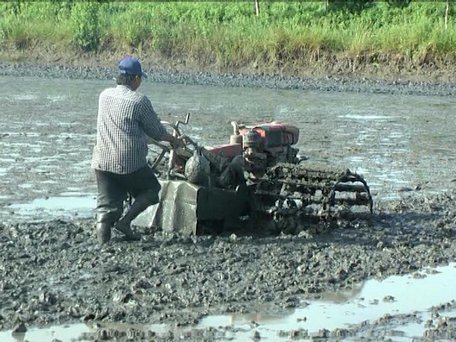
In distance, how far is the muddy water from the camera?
13781 millimetres

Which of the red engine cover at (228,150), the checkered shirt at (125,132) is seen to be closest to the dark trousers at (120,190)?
the checkered shirt at (125,132)

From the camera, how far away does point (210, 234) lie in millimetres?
11250

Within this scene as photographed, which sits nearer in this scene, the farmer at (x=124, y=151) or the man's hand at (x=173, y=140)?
the farmer at (x=124, y=151)

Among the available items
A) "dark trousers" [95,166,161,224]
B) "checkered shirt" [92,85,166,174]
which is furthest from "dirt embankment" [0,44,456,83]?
"checkered shirt" [92,85,166,174]

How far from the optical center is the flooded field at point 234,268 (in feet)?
27.2

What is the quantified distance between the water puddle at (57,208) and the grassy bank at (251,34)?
1823cm

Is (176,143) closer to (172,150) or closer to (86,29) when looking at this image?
(172,150)

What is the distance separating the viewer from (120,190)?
35.1ft

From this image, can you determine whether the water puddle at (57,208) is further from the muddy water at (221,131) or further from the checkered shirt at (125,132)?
the checkered shirt at (125,132)

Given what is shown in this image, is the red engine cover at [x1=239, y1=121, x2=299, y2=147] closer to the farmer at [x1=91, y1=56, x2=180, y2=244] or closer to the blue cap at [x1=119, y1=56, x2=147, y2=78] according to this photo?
the farmer at [x1=91, y1=56, x2=180, y2=244]

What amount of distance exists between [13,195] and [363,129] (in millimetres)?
8196

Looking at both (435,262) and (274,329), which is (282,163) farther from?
(274,329)

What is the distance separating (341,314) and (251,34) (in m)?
23.9

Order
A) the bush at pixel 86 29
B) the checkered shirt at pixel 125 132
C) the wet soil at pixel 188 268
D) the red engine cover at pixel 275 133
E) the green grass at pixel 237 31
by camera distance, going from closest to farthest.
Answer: the wet soil at pixel 188 268, the checkered shirt at pixel 125 132, the red engine cover at pixel 275 133, the green grass at pixel 237 31, the bush at pixel 86 29
